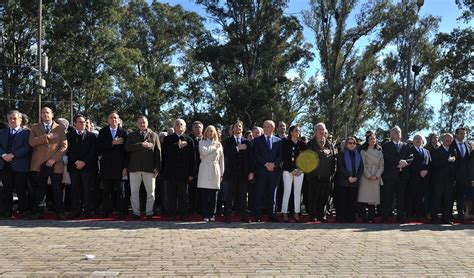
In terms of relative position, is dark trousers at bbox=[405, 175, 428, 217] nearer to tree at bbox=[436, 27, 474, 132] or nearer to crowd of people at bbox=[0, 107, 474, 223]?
crowd of people at bbox=[0, 107, 474, 223]

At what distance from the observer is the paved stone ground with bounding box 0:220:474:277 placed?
19.0 ft

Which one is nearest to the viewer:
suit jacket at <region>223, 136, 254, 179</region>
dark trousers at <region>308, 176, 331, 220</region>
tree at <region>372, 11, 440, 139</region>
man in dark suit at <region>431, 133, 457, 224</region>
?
suit jacket at <region>223, 136, 254, 179</region>

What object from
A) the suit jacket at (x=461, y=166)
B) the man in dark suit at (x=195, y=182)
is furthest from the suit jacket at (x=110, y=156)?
the suit jacket at (x=461, y=166)

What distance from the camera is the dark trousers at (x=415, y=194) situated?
10.9 m

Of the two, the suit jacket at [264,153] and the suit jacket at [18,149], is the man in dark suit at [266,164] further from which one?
the suit jacket at [18,149]

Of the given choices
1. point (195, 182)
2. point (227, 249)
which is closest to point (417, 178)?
point (195, 182)

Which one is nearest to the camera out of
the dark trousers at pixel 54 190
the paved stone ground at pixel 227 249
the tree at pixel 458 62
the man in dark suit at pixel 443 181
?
the paved stone ground at pixel 227 249

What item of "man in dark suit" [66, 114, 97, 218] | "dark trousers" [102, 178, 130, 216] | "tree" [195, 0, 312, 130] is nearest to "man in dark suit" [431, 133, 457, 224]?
"dark trousers" [102, 178, 130, 216]

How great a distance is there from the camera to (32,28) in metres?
32.5

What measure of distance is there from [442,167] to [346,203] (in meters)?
2.27

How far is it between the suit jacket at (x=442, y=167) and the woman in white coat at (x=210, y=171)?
186 inches

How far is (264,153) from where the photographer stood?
1020 cm

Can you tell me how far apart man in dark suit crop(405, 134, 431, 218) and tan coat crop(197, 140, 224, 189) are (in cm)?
425

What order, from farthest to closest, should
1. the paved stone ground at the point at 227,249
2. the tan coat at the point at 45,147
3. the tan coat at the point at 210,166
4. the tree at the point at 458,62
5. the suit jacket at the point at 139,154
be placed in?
the tree at the point at 458,62, the tan coat at the point at 210,166, the suit jacket at the point at 139,154, the tan coat at the point at 45,147, the paved stone ground at the point at 227,249
